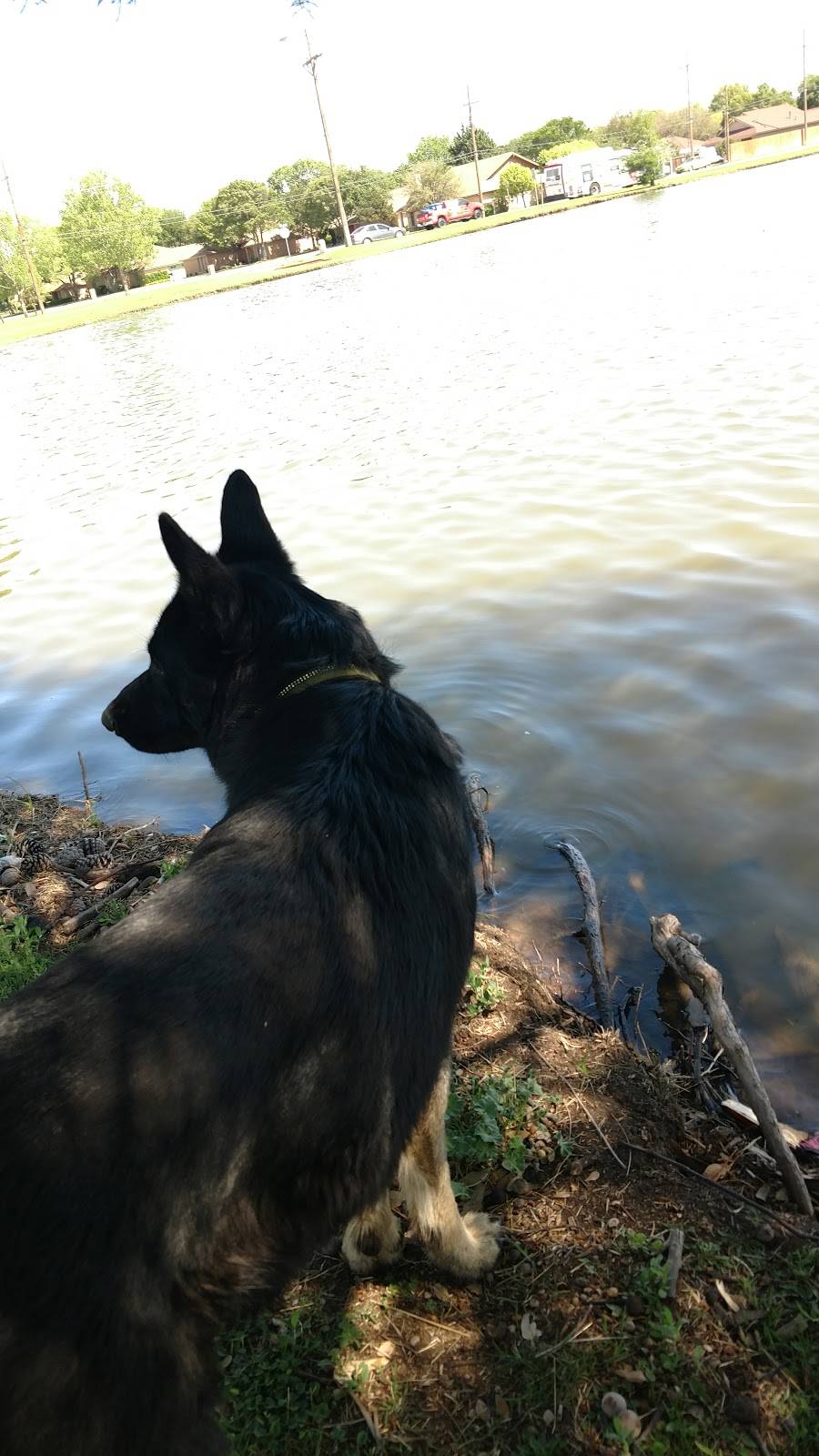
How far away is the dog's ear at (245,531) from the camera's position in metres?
3.45

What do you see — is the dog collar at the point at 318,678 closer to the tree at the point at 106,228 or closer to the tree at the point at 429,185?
the tree at the point at 106,228

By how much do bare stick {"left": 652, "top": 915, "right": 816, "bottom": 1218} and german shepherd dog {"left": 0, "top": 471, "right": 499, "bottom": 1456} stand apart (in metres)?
0.93

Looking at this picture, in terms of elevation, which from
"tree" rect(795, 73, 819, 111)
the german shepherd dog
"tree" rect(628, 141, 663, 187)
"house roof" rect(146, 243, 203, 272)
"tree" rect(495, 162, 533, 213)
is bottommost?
the german shepherd dog

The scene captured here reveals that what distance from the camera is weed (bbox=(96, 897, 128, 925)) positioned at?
438 cm

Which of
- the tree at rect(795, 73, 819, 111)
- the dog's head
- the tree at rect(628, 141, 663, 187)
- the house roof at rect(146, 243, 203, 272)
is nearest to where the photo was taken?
the dog's head

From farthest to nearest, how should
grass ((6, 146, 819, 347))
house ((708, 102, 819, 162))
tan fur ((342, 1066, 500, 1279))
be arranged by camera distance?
house ((708, 102, 819, 162)) → grass ((6, 146, 819, 347)) → tan fur ((342, 1066, 500, 1279))

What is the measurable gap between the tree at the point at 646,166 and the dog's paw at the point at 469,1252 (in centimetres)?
8349

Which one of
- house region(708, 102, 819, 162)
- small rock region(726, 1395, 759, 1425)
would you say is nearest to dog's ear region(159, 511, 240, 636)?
small rock region(726, 1395, 759, 1425)

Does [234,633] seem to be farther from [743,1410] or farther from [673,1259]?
[743,1410]

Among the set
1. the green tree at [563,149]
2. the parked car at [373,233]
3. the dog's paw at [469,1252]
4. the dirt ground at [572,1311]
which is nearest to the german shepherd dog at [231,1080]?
the dog's paw at [469,1252]

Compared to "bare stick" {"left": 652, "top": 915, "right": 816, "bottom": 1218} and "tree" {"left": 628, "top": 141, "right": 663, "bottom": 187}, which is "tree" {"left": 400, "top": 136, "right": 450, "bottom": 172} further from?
"bare stick" {"left": 652, "top": 915, "right": 816, "bottom": 1218}

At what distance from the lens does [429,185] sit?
98750 mm

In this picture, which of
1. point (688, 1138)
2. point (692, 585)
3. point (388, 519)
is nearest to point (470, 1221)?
point (688, 1138)

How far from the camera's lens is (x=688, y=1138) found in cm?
315
